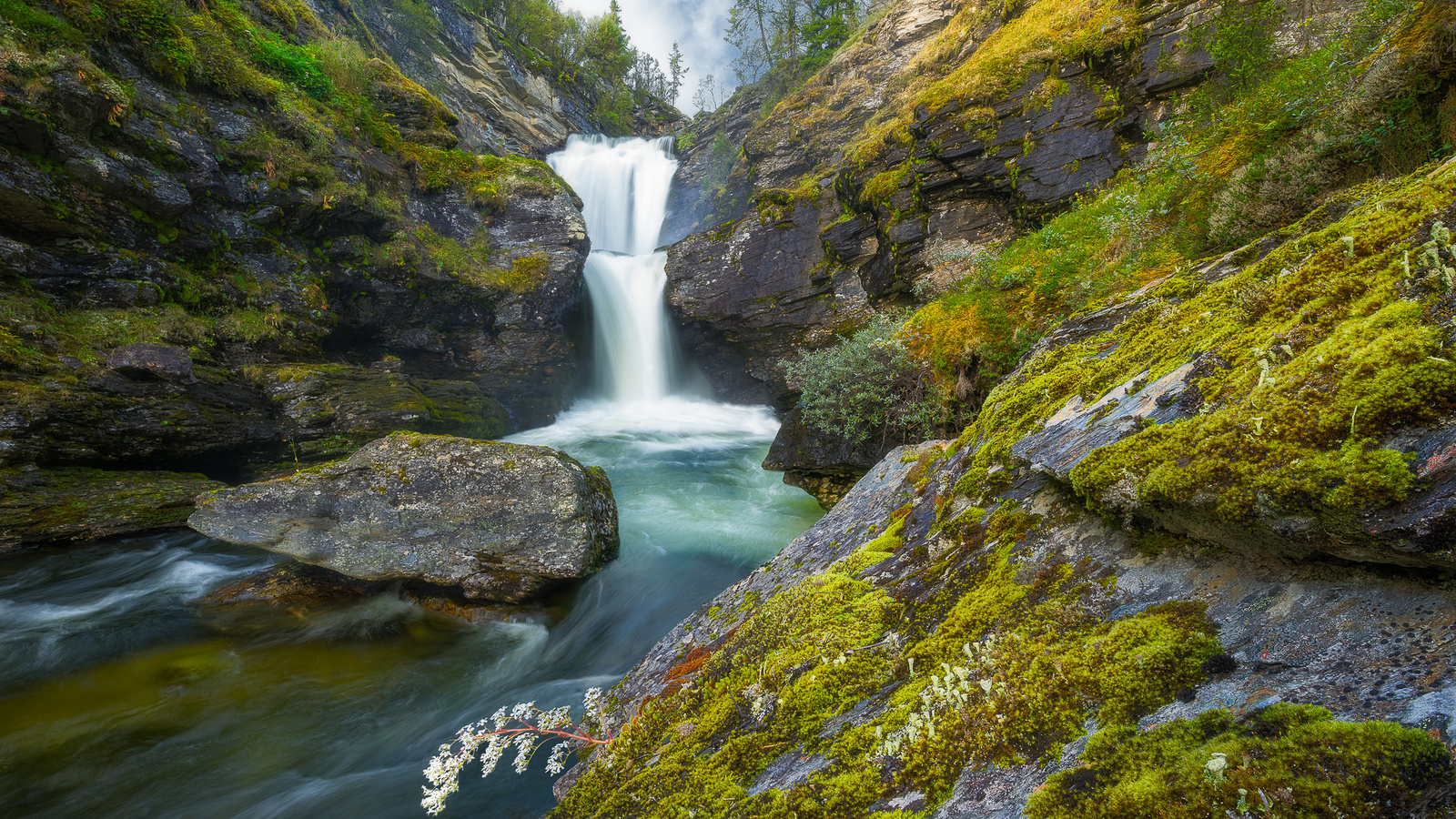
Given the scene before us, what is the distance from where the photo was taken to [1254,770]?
1045mm

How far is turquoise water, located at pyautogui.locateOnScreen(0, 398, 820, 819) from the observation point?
14.3ft

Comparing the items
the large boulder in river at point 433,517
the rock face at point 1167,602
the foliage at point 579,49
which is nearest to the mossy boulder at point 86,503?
the large boulder in river at point 433,517

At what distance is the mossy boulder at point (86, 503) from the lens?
697cm

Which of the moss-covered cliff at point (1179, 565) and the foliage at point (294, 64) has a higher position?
the foliage at point (294, 64)

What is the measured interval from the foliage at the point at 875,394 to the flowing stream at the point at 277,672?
2034 mm

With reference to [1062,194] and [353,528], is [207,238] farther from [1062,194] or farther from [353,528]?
[1062,194]

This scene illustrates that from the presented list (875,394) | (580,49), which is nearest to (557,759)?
(875,394)

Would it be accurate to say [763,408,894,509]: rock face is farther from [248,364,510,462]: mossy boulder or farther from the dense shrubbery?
the dense shrubbery

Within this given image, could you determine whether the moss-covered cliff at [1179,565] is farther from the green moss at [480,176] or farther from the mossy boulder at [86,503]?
the green moss at [480,176]

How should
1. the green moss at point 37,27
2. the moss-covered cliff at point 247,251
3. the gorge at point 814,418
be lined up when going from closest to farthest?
the gorge at point 814,418 → the moss-covered cliff at point 247,251 → the green moss at point 37,27

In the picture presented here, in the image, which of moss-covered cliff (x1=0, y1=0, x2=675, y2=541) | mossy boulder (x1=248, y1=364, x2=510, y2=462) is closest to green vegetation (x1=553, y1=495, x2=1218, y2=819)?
moss-covered cliff (x1=0, y1=0, x2=675, y2=541)

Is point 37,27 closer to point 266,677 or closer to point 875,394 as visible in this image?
point 266,677

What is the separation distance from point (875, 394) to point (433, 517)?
6.36 metres

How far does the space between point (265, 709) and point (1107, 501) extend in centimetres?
736
